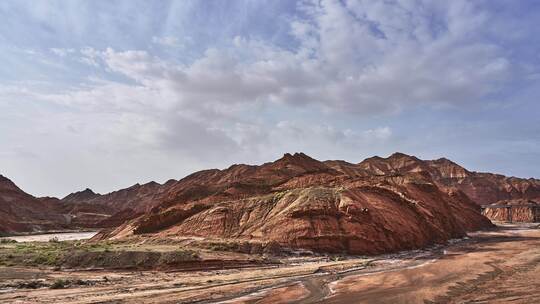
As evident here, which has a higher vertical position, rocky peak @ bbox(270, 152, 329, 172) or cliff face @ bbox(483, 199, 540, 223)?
rocky peak @ bbox(270, 152, 329, 172)

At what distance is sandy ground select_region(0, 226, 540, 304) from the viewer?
24.0 m

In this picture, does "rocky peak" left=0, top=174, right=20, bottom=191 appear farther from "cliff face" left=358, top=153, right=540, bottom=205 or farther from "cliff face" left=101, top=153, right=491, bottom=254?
"cliff face" left=358, top=153, right=540, bottom=205

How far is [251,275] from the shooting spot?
32500mm

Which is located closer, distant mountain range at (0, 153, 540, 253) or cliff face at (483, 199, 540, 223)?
distant mountain range at (0, 153, 540, 253)

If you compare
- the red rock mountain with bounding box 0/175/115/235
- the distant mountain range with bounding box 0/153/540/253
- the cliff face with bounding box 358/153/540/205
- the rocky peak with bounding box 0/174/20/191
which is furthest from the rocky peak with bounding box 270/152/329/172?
the rocky peak with bounding box 0/174/20/191

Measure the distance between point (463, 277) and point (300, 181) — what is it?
145 ft

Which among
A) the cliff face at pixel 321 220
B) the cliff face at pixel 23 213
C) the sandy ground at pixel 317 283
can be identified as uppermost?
the cliff face at pixel 23 213

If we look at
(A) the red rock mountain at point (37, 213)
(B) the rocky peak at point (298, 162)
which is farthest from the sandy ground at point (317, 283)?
(A) the red rock mountain at point (37, 213)

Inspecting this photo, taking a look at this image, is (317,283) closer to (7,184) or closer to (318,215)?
(318,215)

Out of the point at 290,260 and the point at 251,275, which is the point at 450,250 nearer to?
the point at 290,260

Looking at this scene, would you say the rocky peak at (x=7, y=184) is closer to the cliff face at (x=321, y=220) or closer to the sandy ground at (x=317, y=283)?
the cliff face at (x=321, y=220)

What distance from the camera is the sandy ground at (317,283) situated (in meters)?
24.0

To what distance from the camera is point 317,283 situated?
29516 millimetres

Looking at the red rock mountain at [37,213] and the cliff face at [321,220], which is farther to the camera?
the red rock mountain at [37,213]
